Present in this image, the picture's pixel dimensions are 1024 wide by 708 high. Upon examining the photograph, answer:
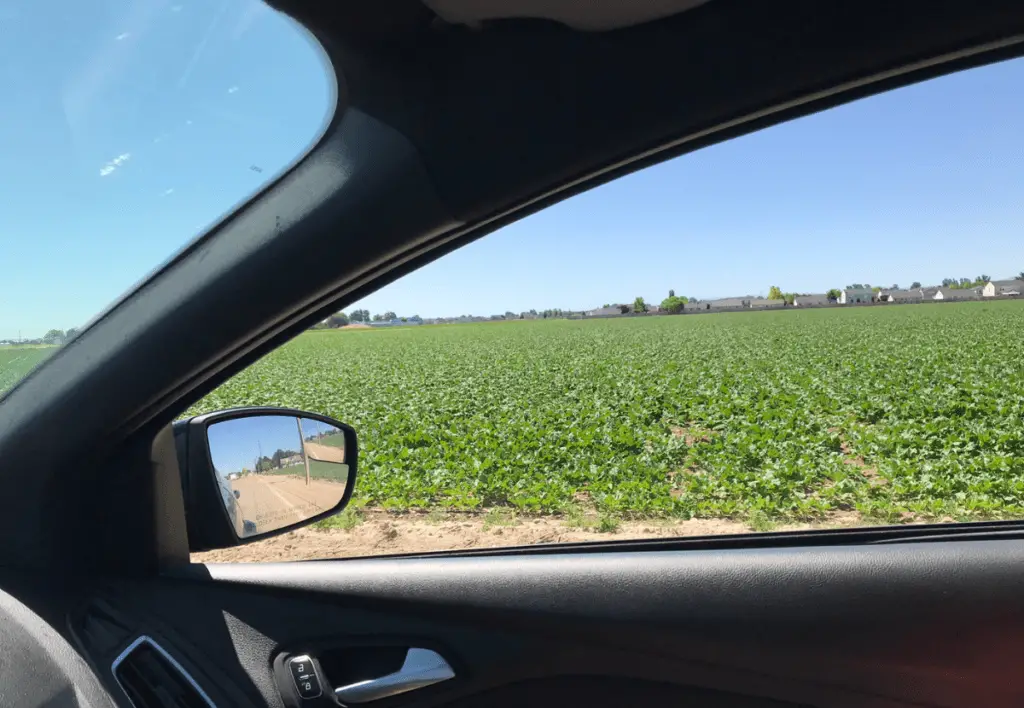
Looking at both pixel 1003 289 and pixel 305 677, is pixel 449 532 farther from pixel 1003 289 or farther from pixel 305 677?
pixel 1003 289

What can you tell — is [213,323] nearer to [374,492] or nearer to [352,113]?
[352,113]

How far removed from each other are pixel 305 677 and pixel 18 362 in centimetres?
84

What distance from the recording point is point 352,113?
105 cm

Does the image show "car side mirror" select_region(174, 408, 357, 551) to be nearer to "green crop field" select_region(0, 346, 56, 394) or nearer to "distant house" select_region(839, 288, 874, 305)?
"green crop field" select_region(0, 346, 56, 394)

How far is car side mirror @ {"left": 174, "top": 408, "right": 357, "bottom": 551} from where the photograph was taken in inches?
53.7

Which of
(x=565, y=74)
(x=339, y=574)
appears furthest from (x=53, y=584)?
(x=565, y=74)

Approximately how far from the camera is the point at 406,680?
1402 mm

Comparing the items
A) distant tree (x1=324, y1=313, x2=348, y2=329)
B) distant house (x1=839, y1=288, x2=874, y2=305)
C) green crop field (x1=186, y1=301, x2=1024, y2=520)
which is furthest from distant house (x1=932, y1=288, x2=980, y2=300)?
distant tree (x1=324, y1=313, x2=348, y2=329)

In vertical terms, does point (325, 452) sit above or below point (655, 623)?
above

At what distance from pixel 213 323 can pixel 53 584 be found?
648 mm

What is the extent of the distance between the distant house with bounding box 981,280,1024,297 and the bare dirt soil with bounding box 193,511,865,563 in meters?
0.93

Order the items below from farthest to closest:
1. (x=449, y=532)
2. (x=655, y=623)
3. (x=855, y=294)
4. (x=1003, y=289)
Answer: (x=449, y=532) < (x=855, y=294) < (x=1003, y=289) < (x=655, y=623)

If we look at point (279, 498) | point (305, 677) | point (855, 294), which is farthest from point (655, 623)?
point (855, 294)

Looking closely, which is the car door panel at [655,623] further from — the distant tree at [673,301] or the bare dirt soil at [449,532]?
the distant tree at [673,301]
